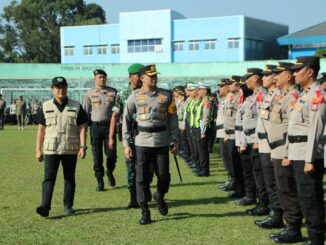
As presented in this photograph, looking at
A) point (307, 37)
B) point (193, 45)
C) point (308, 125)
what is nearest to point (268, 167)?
point (308, 125)

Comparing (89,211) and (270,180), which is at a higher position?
(270,180)

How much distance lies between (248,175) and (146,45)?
192ft

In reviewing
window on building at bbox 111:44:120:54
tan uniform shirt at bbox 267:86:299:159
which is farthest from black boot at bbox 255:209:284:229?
window on building at bbox 111:44:120:54

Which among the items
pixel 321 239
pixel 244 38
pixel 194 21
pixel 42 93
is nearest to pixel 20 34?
pixel 194 21

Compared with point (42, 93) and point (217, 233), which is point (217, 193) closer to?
point (217, 233)

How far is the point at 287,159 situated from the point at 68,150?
343 cm

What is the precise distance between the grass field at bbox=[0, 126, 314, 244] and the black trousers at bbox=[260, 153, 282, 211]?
0.41 metres

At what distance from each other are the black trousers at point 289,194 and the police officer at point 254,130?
1377 mm

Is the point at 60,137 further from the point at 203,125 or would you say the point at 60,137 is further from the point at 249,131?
the point at 203,125

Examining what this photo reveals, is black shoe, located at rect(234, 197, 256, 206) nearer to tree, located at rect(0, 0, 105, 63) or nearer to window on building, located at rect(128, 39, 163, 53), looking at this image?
window on building, located at rect(128, 39, 163, 53)

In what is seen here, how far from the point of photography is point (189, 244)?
686 cm

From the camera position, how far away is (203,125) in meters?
13.3

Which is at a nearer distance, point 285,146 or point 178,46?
point 285,146

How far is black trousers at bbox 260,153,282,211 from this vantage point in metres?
7.62
